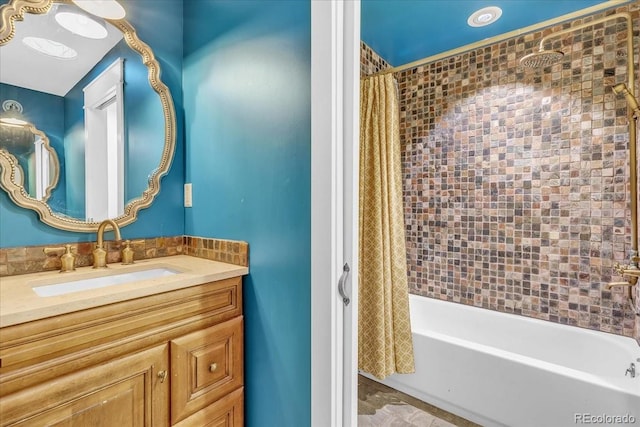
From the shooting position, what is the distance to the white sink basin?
1014 millimetres

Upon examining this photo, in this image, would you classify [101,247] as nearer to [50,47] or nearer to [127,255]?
[127,255]

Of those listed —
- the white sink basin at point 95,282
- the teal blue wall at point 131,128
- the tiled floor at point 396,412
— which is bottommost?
the tiled floor at point 396,412

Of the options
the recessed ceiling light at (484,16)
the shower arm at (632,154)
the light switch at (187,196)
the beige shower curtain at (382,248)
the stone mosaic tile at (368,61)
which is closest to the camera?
the light switch at (187,196)

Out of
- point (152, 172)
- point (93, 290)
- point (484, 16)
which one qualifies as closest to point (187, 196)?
point (152, 172)

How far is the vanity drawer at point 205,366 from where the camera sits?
0.98 metres

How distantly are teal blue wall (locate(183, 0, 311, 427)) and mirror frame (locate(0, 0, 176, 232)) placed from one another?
190 mm

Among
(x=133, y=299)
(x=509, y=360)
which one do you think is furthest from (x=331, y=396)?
(x=509, y=360)

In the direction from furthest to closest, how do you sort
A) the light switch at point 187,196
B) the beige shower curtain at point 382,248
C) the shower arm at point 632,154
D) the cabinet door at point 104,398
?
the beige shower curtain at point 382,248, the shower arm at point 632,154, the light switch at point 187,196, the cabinet door at point 104,398

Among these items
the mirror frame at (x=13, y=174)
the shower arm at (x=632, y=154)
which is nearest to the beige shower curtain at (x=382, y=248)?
the shower arm at (x=632, y=154)

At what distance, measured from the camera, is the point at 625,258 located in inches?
69.1

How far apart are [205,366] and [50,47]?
52.9 inches

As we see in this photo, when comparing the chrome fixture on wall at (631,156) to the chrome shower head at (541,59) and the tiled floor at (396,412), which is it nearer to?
the chrome shower head at (541,59)

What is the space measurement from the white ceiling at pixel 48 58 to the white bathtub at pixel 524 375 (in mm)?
2145

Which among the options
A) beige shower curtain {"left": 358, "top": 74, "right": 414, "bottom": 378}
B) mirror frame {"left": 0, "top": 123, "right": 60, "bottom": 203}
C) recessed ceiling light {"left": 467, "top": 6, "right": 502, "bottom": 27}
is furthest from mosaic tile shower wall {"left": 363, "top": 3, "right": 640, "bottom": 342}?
mirror frame {"left": 0, "top": 123, "right": 60, "bottom": 203}
